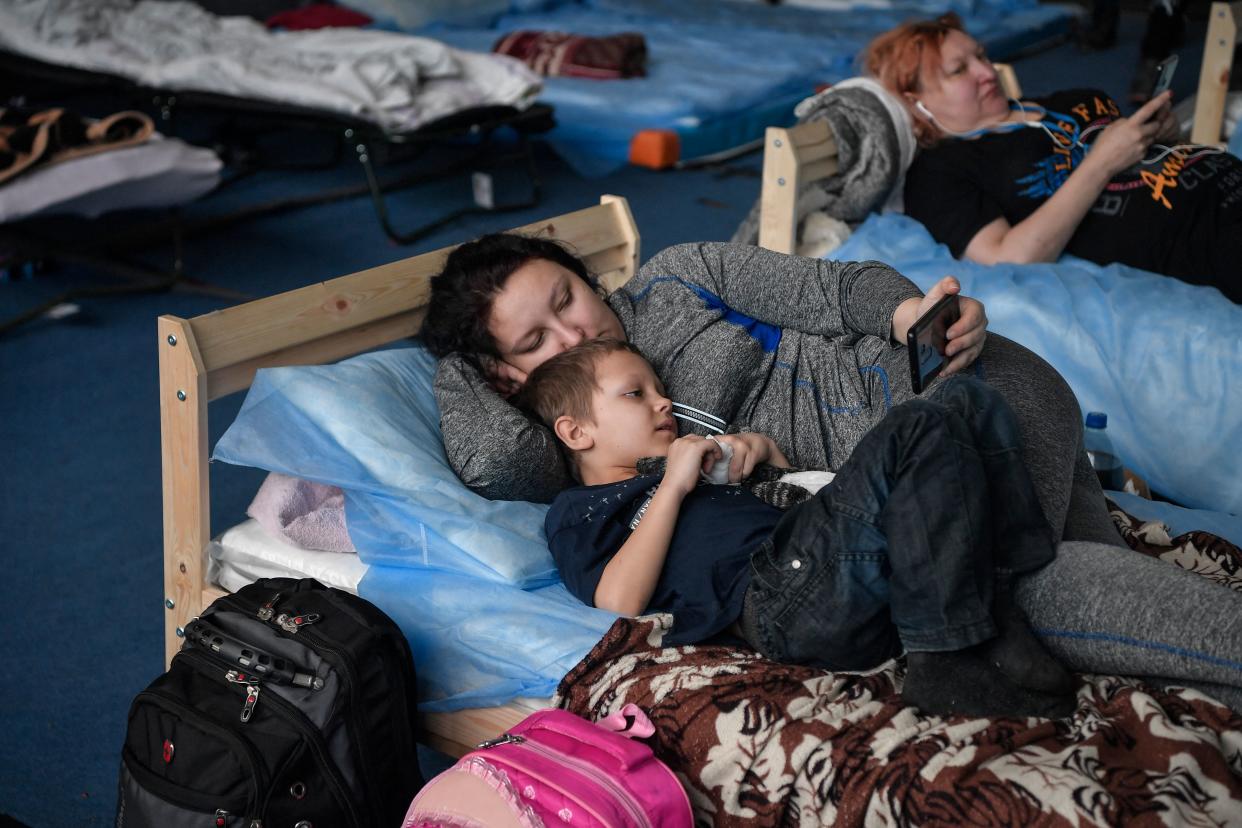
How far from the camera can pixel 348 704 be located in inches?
51.4

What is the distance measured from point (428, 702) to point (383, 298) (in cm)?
67

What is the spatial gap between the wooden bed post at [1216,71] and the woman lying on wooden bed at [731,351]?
2173mm

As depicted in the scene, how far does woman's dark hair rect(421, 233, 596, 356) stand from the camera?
1721mm

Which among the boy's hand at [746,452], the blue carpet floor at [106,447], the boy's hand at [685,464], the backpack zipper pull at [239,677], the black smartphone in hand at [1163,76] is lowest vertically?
the blue carpet floor at [106,447]

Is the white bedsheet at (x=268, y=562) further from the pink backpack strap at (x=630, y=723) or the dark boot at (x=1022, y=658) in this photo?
the dark boot at (x=1022, y=658)

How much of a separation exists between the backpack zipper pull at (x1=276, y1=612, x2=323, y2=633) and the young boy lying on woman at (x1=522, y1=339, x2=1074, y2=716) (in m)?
0.32

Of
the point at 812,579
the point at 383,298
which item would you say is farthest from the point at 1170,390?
the point at 383,298

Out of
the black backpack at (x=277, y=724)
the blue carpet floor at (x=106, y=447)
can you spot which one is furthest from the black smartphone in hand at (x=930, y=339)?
the blue carpet floor at (x=106, y=447)

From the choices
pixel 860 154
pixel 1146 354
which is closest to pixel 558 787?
pixel 1146 354

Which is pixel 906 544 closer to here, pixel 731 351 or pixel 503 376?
pixel 731 351

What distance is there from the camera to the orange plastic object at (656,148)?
177 inches

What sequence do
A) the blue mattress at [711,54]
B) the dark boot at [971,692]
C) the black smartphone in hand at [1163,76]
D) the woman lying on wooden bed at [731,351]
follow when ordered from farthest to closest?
the blue mattress at [711,54] < the black smartphone in hand at [1163,76] < the woman lying on wooden bed at [731,351] < the dark boot at [971,692]

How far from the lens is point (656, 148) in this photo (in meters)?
4.51

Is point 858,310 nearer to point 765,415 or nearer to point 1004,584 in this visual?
point 765,415
